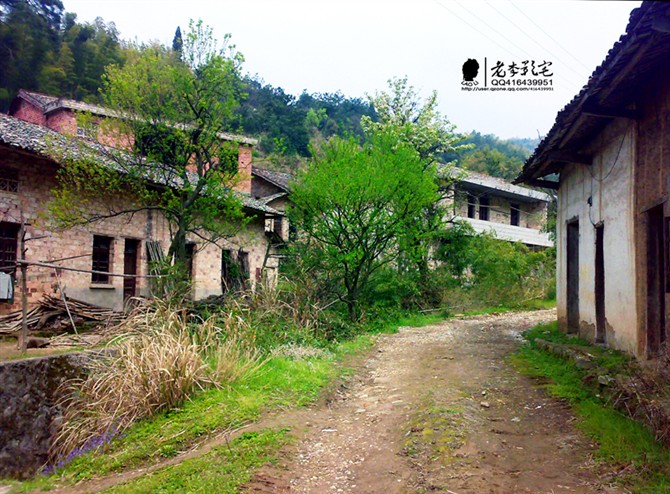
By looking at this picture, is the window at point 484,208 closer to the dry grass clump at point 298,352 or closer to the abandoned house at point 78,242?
the abandoned house at point 78,242

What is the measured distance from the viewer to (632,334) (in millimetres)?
7332

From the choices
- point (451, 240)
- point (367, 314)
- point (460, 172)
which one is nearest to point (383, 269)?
point (367, 314)

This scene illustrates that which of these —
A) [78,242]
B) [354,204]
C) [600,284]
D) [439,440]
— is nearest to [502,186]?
[354,204]

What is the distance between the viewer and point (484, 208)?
2772 centimetres

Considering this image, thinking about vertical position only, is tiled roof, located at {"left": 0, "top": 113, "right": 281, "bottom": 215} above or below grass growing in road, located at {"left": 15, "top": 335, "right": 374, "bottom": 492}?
above

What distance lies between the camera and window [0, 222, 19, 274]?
12305mm

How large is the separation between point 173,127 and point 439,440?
9.20 m

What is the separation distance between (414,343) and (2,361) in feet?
24.8

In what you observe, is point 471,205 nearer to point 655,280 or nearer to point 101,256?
point 101,256

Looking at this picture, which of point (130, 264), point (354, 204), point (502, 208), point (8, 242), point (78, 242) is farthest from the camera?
point (502, 208)

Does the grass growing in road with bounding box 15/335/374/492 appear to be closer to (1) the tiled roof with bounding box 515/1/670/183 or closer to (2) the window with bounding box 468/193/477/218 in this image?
(1) the tiled roof with bounding box 515/1/670/183

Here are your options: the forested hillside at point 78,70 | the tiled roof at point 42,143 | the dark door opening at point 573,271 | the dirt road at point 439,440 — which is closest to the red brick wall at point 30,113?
the forested hillside at point 78,70

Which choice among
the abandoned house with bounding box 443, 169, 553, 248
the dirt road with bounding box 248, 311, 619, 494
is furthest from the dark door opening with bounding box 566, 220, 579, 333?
the abandoned house with bounding box 443, 169, 553, 248

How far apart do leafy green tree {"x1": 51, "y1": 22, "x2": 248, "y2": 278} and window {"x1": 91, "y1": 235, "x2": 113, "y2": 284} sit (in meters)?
2.22
